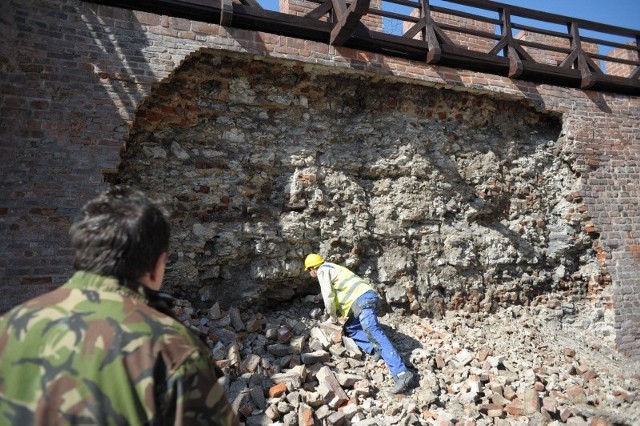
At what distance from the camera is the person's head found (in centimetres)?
515

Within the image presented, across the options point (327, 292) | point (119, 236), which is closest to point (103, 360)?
point (119, 236)

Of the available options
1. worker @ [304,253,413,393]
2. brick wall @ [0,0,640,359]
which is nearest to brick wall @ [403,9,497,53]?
brick wall @ [0,0,640,359]

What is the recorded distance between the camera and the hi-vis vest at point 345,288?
493cm

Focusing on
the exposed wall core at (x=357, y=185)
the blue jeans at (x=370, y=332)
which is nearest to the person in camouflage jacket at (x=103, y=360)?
the blue jeans at (x=370, y=332)

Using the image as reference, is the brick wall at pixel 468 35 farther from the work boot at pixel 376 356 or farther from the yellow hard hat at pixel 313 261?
the work boot at pixel 376 356

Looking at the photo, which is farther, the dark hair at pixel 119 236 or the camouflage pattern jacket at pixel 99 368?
the dark hair at pixel 119 236

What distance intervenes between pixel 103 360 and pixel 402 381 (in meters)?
3.70

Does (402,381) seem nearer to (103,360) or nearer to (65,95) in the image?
(103,360)

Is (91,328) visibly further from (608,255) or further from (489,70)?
(608,255)

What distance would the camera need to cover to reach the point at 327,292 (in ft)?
16.1

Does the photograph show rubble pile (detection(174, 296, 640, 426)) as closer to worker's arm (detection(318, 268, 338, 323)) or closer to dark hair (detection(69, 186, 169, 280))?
worker's arm (detection(318, 268, 338, 323))

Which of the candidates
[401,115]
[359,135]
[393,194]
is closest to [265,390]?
[393,194]

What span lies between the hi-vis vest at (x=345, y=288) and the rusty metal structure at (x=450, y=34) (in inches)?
107

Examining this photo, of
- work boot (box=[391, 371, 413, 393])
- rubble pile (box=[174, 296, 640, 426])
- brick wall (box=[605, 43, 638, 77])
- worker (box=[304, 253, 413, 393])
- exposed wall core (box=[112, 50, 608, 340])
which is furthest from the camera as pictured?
brick wall (box=[605, 43, 638, 77])
